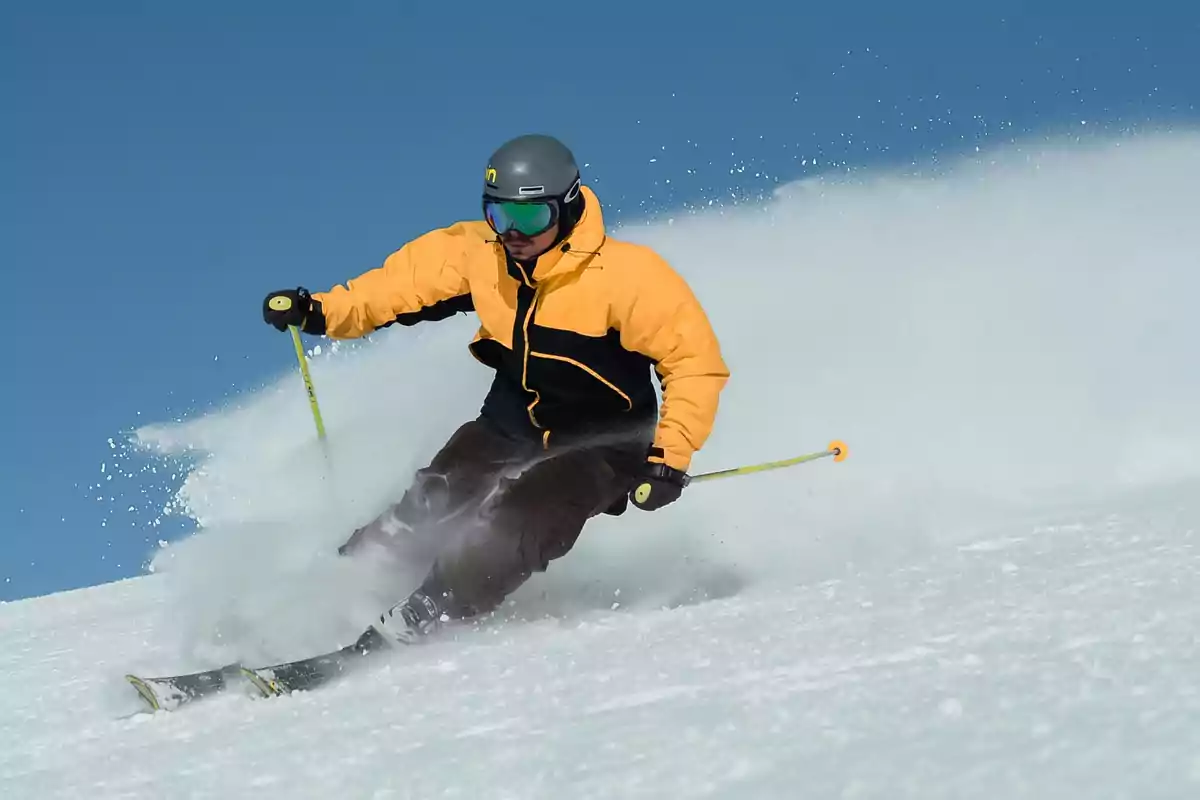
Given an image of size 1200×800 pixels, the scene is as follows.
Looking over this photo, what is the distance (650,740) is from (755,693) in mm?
359

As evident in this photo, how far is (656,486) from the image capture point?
13.9 ft

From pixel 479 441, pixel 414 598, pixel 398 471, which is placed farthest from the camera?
pixel 398 471

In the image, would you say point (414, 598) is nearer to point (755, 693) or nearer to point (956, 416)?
point (755, 693)

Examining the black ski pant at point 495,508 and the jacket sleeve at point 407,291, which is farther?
the jacket sleeve at point 407,291

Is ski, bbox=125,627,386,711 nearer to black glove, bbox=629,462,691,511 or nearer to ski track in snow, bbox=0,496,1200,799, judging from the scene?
ski track in snow, bbox=0,496,1200,799

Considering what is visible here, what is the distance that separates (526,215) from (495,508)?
1.10 meters

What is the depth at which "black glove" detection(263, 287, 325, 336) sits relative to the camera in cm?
488

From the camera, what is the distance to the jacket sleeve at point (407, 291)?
491 centimetres

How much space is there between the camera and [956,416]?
908cm

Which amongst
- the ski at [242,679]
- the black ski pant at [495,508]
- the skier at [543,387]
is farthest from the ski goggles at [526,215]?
the ski at [242,679]

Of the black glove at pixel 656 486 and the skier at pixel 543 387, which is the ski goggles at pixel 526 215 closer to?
the skier at pixel 543 387

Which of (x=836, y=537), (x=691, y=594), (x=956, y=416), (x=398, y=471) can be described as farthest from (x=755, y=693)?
(x=956, y=416)

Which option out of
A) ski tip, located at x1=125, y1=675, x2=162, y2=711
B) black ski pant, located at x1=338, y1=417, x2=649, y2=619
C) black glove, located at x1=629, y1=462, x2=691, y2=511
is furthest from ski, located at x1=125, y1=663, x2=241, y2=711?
black glove, located at x1=629, y1=462, x2=691, y2=511

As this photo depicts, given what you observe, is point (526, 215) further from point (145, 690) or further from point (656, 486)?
point (145, 690)
